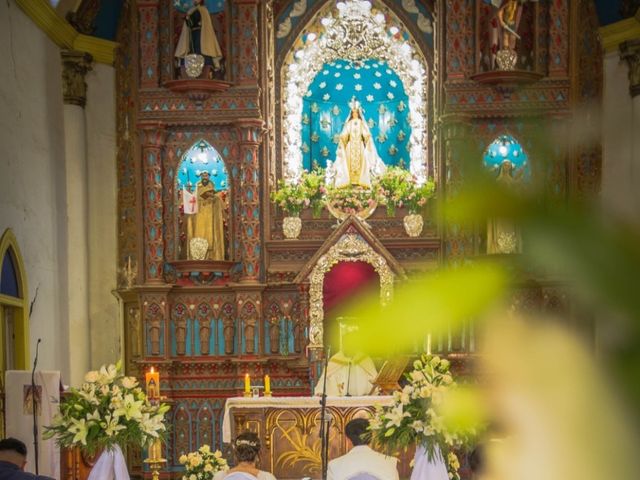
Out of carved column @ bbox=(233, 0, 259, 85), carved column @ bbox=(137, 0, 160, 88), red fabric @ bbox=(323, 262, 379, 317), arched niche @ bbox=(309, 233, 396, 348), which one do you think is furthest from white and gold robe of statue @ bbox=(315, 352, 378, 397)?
carved column @ bbox=(137, 0, 160, 88)

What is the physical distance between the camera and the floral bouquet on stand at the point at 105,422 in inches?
364

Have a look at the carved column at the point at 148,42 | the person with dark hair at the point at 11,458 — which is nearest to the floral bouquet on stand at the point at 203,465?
the person with dark hair at the point at 11,458

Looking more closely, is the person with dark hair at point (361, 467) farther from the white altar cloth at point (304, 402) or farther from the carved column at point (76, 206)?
the carved column at point (76, 206)

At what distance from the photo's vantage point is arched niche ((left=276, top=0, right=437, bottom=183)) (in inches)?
667

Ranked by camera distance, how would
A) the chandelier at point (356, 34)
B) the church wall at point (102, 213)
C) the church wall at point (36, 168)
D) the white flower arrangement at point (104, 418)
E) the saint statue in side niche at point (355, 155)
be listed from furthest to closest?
the chandelier at point (356, 34) → the church wall at point (102, 213) → the saint statue in side niche at point (355, 155) → the church wall at point (36, 168) → the white flower arrangement at point (104, 418)

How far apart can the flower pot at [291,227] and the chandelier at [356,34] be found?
8.04 feet

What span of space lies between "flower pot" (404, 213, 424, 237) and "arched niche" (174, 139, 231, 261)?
235cm

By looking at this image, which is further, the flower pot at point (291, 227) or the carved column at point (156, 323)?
the flower pot at point (291, 227)

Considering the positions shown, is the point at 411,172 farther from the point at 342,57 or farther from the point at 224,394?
the point at 224,394

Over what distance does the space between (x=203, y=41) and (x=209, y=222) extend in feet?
7.66

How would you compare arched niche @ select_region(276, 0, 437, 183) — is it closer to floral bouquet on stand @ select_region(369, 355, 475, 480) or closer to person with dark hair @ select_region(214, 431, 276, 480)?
floral bouquet on stand @ select_region(369, 355, 475, 480)

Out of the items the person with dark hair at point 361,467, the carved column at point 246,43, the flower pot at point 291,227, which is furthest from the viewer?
the flower pot at point 291,227

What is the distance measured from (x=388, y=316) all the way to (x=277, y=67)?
1647cm

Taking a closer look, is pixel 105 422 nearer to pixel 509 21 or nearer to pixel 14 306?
pixel 14 306
